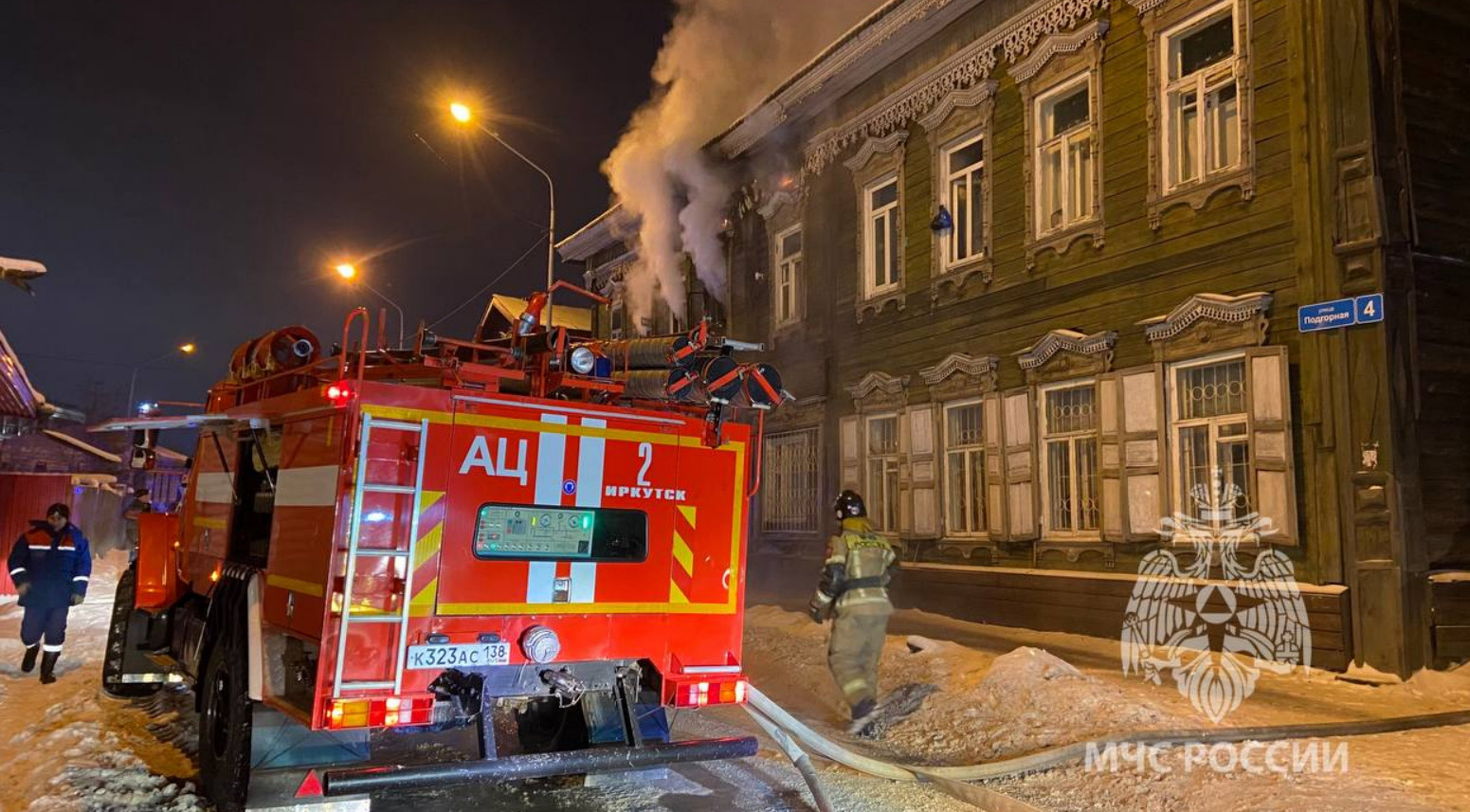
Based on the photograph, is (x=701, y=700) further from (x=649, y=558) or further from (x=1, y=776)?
(x=1, y=776)

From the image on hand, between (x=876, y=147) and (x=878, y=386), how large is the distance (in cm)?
379

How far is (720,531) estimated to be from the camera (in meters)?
5.61

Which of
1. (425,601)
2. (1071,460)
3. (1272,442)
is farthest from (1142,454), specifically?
(425,601)

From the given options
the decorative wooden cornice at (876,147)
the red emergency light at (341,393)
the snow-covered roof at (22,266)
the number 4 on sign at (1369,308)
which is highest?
the decorative wooden cornice at (876,147)

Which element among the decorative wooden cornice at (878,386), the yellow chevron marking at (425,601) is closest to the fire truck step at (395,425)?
the yellow chevron marking at (425,601)

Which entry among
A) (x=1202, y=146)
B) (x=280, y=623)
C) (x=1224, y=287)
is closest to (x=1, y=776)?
(x=280, y=623)

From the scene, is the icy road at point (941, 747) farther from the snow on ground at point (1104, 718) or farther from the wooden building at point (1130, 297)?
the wooden building at point (1130, 297)

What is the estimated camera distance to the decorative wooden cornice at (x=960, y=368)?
501 inches

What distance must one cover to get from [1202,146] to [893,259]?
5.46 m

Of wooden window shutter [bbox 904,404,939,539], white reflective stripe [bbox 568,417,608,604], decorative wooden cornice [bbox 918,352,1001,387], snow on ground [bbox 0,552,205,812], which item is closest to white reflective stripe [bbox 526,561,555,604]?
white reflective stripe [bbox 568,417,608,604]

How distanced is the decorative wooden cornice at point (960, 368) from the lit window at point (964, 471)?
0.46 m

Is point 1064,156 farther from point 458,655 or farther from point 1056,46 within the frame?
point 458,655

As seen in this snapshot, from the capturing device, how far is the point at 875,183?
50.6ft

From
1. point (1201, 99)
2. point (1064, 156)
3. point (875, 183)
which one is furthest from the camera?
point (875, 183)
